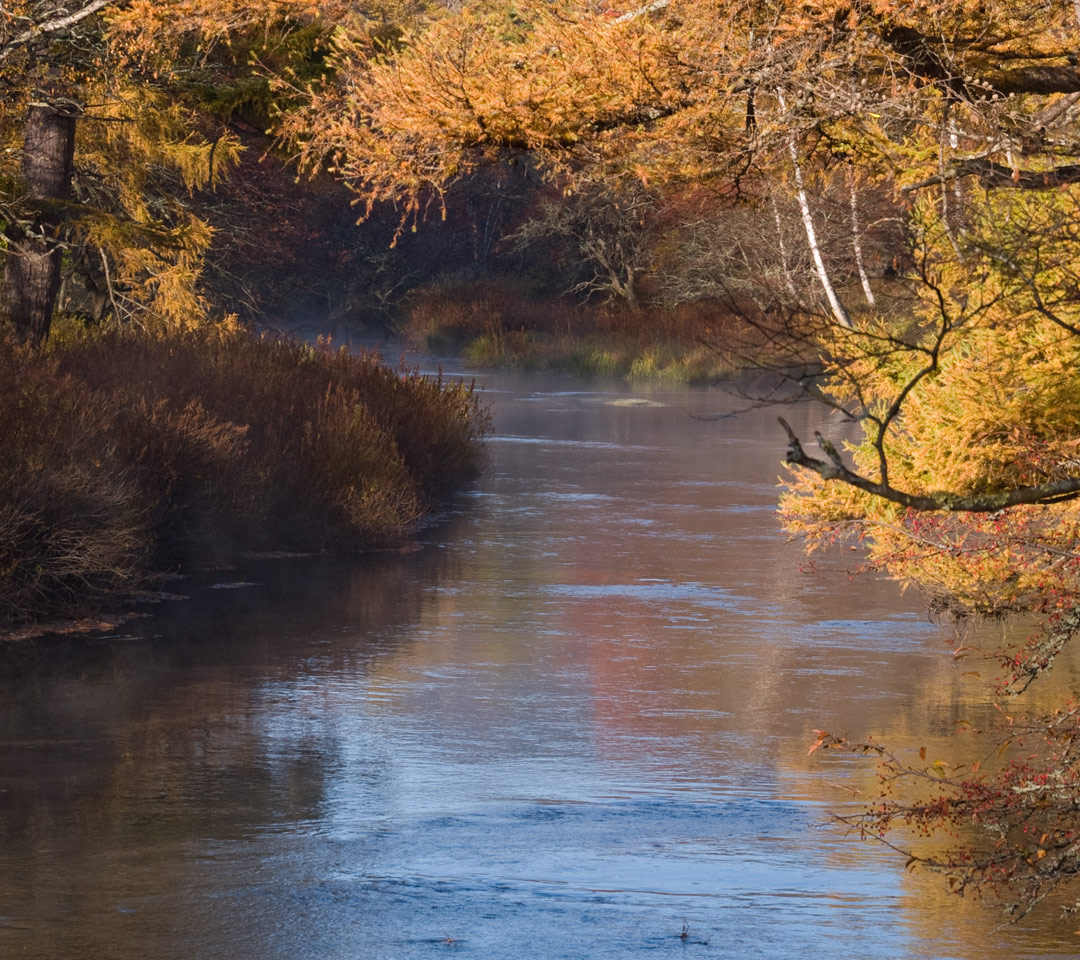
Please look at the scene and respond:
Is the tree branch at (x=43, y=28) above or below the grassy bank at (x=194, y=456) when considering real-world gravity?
above

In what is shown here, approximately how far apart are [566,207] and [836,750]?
43764 mm

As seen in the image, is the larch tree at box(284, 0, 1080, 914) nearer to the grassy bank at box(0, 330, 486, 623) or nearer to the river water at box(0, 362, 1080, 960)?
the river water at box(0, 362, 1080, 960)

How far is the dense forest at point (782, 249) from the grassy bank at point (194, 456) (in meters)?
0.05

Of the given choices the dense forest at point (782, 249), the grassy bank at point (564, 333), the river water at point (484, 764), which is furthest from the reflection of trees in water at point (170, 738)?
the grassy bank at point (564, 333)

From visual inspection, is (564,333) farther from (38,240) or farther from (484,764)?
(484,764)

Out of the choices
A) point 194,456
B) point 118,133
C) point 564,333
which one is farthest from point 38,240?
point 564,333

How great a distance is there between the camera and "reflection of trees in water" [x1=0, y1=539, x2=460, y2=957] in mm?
7695

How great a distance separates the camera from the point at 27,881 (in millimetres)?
7453

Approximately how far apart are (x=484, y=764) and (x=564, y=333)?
42.3 m

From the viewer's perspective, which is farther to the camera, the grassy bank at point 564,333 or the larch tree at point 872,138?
the grassy bank at point 564,333

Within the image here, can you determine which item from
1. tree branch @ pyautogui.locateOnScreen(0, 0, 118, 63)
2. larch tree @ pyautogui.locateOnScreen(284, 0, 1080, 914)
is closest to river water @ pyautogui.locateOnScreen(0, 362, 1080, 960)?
larch tree @ pyautogui.locateOnScreen(284, 0, 1080, 914)

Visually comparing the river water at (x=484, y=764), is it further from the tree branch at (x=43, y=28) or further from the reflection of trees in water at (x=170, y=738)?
the tree branch at (x=43, y=28)

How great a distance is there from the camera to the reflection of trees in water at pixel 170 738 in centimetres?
770

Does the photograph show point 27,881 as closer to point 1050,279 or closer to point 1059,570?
point 1059,570
